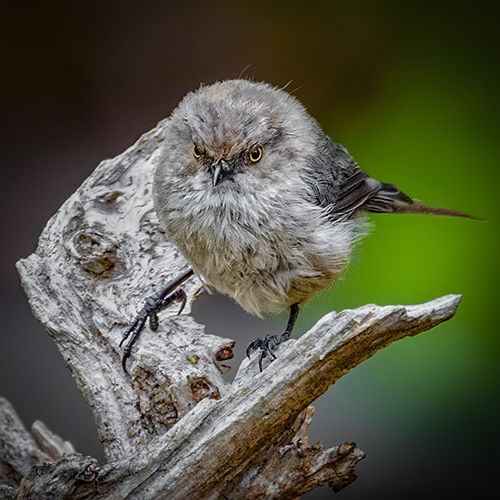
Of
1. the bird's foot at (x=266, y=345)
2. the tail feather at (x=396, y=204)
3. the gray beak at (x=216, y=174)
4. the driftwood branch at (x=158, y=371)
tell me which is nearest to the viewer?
the driftwood branch at (x=158, y=371)

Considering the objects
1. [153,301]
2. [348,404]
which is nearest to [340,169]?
[153,301]

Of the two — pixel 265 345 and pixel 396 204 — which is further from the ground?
pixel 396 204

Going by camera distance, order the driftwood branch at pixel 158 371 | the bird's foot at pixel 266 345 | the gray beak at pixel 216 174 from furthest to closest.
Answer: the bird's foot at pixel 266 345, the gray beak at pixel 216 174, the driftwood branch at pixel 158 371

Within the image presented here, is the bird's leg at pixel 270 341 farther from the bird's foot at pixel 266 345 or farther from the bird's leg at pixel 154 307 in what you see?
the bird's leg at pixel 154 307

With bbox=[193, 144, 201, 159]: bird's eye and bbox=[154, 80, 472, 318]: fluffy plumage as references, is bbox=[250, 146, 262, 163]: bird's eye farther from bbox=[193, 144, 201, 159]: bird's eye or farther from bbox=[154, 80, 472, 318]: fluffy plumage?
bbox=[193, 144, 201, 159]: bird's eye

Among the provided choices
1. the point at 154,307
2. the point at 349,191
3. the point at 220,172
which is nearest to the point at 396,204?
the point at 349,191

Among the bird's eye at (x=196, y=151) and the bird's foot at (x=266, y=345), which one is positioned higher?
the bird's eye at (x=196, y=151)

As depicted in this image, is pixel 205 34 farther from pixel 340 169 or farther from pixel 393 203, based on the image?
pixel 393 203

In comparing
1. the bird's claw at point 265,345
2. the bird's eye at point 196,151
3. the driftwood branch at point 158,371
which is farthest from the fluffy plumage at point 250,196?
the driftwood branch at point 158,371

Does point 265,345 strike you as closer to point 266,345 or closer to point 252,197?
point 266,345
